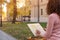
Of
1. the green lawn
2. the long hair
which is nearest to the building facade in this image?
the green lawn

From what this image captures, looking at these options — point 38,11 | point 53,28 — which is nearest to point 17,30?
point 38,11

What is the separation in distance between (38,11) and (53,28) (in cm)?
202

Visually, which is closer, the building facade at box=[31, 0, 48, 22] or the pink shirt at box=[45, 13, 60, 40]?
the pink shirt at box=[45, 13, 60, 40]

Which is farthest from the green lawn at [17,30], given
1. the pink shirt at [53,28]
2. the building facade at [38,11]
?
the pink shirt at [53,28]

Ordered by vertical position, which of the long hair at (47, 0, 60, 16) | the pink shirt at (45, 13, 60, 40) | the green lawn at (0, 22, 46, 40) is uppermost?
the long hair at (47, 0, 60, 16)

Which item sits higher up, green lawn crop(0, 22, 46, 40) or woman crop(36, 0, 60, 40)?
woman crop(36, 0, 60, 40)

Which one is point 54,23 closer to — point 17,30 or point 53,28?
point 53,28

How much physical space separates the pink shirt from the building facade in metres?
1.88

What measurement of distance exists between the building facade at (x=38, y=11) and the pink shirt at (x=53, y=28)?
1879mm

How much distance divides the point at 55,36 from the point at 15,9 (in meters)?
1.95

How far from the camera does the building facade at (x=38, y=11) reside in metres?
2.86

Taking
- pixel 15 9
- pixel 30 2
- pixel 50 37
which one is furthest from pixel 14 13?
pixel 50 37

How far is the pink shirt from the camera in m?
0.93

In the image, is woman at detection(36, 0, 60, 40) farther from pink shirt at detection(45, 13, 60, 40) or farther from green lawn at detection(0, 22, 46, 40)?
green lawn at detection(0, 22, 46, 40)
